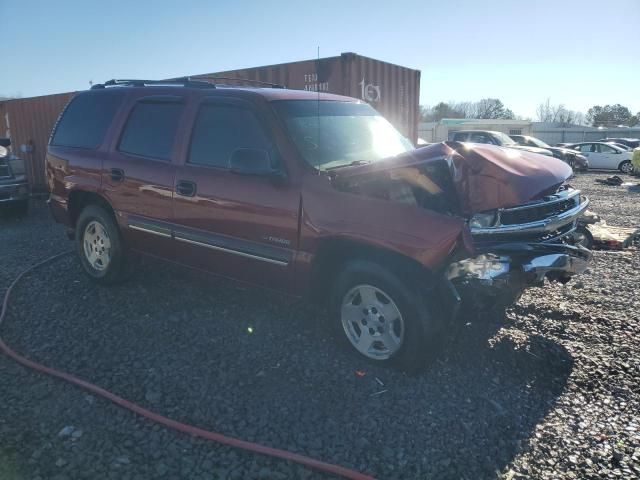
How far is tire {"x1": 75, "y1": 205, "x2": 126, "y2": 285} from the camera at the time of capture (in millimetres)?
4996

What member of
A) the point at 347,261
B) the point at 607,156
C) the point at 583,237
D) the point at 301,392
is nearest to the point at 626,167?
the point at 607,156

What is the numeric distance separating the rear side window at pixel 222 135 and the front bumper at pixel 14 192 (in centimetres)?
670

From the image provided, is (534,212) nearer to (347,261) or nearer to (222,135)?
(347,261)

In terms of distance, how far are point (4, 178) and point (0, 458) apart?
8.03m

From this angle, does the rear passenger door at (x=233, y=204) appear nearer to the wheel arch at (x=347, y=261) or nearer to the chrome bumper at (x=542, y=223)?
the wheel arch at (x=347, y=261)

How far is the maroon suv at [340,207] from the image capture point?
3273 millimetres

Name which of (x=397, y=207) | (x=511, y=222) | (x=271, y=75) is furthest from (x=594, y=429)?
(x=271, y=75)

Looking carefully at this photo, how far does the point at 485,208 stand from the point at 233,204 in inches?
74.4

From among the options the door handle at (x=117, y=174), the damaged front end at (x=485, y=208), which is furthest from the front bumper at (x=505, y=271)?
the door handle at (x=117, y=174)

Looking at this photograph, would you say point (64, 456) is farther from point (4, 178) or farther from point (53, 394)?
point (4, 178)

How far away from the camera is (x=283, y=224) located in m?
3.69

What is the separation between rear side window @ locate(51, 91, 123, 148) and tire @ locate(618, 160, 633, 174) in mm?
23128

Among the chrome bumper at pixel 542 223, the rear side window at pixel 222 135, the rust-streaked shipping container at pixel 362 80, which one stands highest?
the rust-streaked shipping container at pixel 362 80

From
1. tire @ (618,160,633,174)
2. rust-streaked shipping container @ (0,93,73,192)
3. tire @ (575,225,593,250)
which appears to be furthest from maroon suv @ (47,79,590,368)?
tire @ (618,160,633,174)
